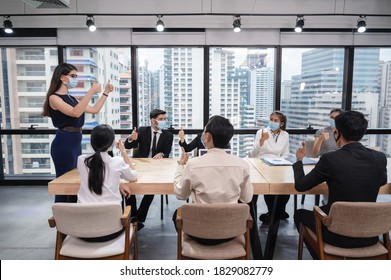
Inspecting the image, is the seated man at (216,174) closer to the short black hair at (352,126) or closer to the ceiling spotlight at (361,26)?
the short black hair at (352,126)

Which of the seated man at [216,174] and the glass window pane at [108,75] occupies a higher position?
the glass window pane at [108,75]

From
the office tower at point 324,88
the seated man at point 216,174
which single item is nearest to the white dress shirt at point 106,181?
the seated man at point 216,174

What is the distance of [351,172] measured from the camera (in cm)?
176

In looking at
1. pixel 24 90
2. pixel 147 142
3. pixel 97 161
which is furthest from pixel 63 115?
pixel 24 90

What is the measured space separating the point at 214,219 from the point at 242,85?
3808mm

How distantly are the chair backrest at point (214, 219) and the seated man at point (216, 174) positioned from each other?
0.45 ft

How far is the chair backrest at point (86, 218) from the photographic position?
Result: 1.58m

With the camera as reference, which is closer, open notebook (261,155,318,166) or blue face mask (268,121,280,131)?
open notebook (261,155,318,166)

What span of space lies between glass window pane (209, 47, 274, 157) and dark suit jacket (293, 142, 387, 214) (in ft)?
10.2

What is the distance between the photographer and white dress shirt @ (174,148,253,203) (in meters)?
1.72

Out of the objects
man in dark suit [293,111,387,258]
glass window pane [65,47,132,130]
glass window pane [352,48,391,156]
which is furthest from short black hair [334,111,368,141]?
glass window pane [65,47,132,130]

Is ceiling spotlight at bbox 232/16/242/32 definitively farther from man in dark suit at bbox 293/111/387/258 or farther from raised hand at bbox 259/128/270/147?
man in dark suit at bbox 293/111/387/258

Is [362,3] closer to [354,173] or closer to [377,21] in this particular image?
[377,21]

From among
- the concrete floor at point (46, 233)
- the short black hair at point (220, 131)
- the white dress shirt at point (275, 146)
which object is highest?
the short black hair at point (220, 131)
